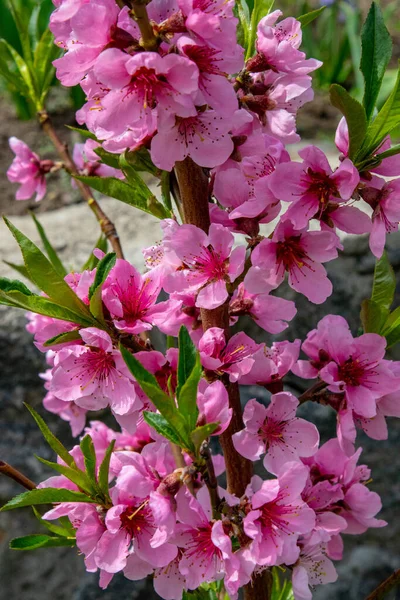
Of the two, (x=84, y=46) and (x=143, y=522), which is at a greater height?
(x=84, y=46)

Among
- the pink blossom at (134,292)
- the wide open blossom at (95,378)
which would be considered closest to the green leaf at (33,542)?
the wide open blossom at (95,378)

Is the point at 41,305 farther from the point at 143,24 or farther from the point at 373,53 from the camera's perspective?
the point at 373,53

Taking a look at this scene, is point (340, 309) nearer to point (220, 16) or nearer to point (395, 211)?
point (395, 211)

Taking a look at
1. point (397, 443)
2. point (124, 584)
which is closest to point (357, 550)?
point (397, 443)

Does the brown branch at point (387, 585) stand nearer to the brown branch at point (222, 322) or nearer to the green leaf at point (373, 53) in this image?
the brown branch at point (222, 322)

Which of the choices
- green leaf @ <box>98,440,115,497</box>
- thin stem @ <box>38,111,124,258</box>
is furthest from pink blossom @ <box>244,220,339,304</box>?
thin stem @ <box>38,111,124,258</box>

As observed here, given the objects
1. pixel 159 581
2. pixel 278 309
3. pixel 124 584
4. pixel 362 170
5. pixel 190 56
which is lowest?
pixel 124 584
